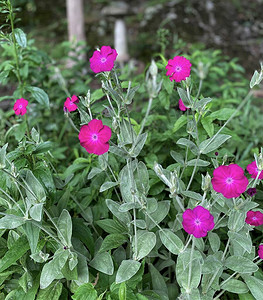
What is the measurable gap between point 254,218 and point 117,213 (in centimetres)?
41

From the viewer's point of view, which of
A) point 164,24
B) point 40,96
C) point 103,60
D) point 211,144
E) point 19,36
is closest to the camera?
point 103,60

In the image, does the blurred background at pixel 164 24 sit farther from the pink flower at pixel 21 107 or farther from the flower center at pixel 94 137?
the flower center at pixel 94 137

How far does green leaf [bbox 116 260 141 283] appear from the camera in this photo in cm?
104

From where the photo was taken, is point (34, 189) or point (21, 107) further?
point (21, 107)

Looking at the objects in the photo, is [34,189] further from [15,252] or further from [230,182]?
[230,182]

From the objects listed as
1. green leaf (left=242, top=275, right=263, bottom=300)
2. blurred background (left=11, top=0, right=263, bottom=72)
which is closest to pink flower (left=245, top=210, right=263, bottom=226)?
green leaf (left=242, top=275, right=263, bottom=300)

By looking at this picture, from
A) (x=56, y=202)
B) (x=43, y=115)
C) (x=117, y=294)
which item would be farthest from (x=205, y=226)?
(x=43, y=115)

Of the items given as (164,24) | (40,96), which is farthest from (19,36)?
(164,24)

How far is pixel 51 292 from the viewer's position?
1144 millimetres

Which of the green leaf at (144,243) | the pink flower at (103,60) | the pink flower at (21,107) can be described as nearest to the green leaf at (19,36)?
the pink flower at (21,107)

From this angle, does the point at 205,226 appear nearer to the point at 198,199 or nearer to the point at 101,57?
the point at 198,199

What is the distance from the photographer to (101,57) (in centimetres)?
104

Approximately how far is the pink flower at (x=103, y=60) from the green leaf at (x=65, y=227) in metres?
0.44

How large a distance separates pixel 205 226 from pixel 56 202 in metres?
0.60
